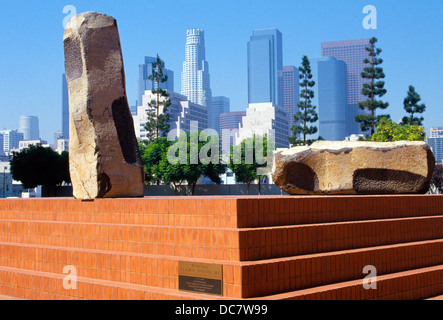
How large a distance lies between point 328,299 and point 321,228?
1.01 meters

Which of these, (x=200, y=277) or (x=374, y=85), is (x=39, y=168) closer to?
(x=374, y=85)

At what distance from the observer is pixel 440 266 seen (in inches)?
333

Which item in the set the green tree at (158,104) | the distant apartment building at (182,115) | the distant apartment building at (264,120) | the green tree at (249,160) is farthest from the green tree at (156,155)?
the distant apartment building at (264,120)

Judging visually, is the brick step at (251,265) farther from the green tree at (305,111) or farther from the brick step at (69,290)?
the green tree at (305,111)

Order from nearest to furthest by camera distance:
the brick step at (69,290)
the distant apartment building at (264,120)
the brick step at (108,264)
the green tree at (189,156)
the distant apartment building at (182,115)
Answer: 1. the brick step at (108,264)
2. the brick step at (69,290)
3. the green tree at (189,156)
4. the distant apartment building at (264,120)
5. the distant apartment building at (182,115)

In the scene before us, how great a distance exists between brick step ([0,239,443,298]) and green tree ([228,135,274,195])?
33539 millimetres

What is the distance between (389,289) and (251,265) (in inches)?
94.5

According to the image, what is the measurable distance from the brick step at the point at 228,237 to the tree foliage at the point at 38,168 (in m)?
34.6

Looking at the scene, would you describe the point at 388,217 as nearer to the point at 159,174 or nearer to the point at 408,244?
the point at 408,244

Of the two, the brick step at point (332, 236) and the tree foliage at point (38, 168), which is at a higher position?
the tree foliage at point (38, 168)

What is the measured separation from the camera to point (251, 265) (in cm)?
590

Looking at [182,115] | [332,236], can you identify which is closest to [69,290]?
[332,236]

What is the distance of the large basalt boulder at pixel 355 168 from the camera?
948 centimetres
